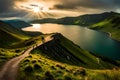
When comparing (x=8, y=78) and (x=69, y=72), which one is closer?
(x=8, y=78)

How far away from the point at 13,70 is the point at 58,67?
35.9 ft

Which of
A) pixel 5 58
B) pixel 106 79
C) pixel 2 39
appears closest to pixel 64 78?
pixel 106 79

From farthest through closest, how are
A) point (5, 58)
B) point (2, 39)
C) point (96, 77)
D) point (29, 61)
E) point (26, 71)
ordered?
1. point (2, 39)
2. point (5, 58)
3. point (29, 61)
4. point (96, 77)
5. point (26, 71)

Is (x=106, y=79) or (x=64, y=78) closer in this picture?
(x=64, y=78)

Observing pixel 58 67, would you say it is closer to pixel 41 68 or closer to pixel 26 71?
pixel 41 68

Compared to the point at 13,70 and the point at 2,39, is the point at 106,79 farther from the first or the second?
the point at 2,39

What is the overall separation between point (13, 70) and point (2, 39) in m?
138

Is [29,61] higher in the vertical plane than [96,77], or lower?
higher

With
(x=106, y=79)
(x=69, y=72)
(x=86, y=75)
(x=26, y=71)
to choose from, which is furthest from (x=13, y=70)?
(x=106, y=79)

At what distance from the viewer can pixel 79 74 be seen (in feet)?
172

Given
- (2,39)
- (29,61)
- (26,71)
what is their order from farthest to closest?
(2,39)
(29,61)
(26,71)

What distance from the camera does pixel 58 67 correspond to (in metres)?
55.7

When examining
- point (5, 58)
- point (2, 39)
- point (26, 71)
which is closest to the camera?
point (26, 71)

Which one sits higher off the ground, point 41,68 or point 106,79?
point 41,68
